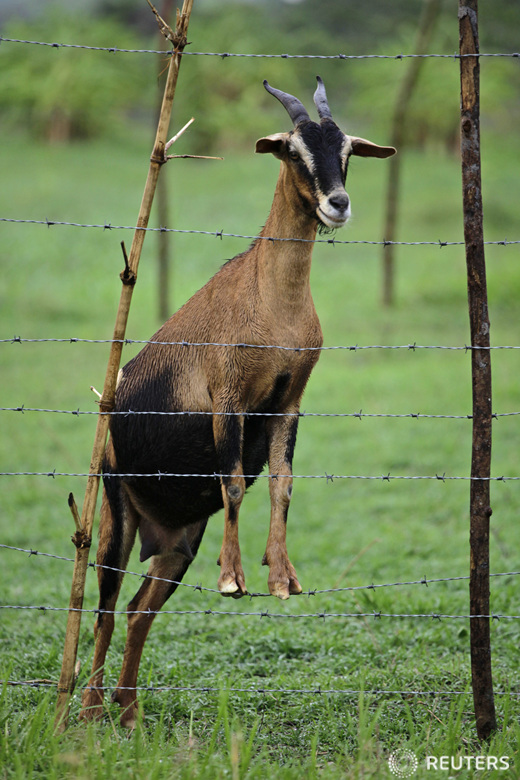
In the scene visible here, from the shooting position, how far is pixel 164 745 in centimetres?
350

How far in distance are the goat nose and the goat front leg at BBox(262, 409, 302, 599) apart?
2.97ft

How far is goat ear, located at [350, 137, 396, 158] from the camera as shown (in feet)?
11.3

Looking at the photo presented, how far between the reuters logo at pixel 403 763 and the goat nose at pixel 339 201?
7.18 feet

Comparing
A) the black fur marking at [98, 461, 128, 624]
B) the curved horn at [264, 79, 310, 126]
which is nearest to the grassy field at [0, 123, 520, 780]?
the black fur marking at [98, 461, 128, 624]

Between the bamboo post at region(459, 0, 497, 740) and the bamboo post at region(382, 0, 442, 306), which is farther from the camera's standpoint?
the bamboo post at region(382, 0, 442, 306)

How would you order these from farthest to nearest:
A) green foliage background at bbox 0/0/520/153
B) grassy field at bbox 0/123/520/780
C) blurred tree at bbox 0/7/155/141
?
blurred tree at bbox 0/7/155/141 → green foliage background at bbox 0/0/520/153 → grassy field at bbox 0/123/520/780

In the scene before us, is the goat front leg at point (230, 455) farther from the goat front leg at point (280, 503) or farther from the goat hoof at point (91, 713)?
the goat hoof at point (91, 713)

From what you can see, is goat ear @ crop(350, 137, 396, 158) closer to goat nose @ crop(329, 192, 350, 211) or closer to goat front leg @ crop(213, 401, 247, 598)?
goat nose @ crop(329, 192, 350, 211)

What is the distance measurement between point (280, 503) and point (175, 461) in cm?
53

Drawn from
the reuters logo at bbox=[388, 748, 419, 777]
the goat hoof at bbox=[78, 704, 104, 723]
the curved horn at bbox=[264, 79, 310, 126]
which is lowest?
the goat hoof at bbox=[78, 704, 104, 723]

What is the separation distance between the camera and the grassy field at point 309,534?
3.63 meters

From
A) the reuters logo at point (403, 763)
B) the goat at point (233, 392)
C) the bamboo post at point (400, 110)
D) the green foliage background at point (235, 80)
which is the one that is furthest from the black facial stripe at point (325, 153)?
the green foliage background at point (235, 80)

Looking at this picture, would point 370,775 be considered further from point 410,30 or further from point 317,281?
point 410,30

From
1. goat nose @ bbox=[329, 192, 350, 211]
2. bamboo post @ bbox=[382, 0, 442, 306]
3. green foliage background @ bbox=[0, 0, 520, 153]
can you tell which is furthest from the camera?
green foliage background @ bbox=[0, 0, 520, 153]
